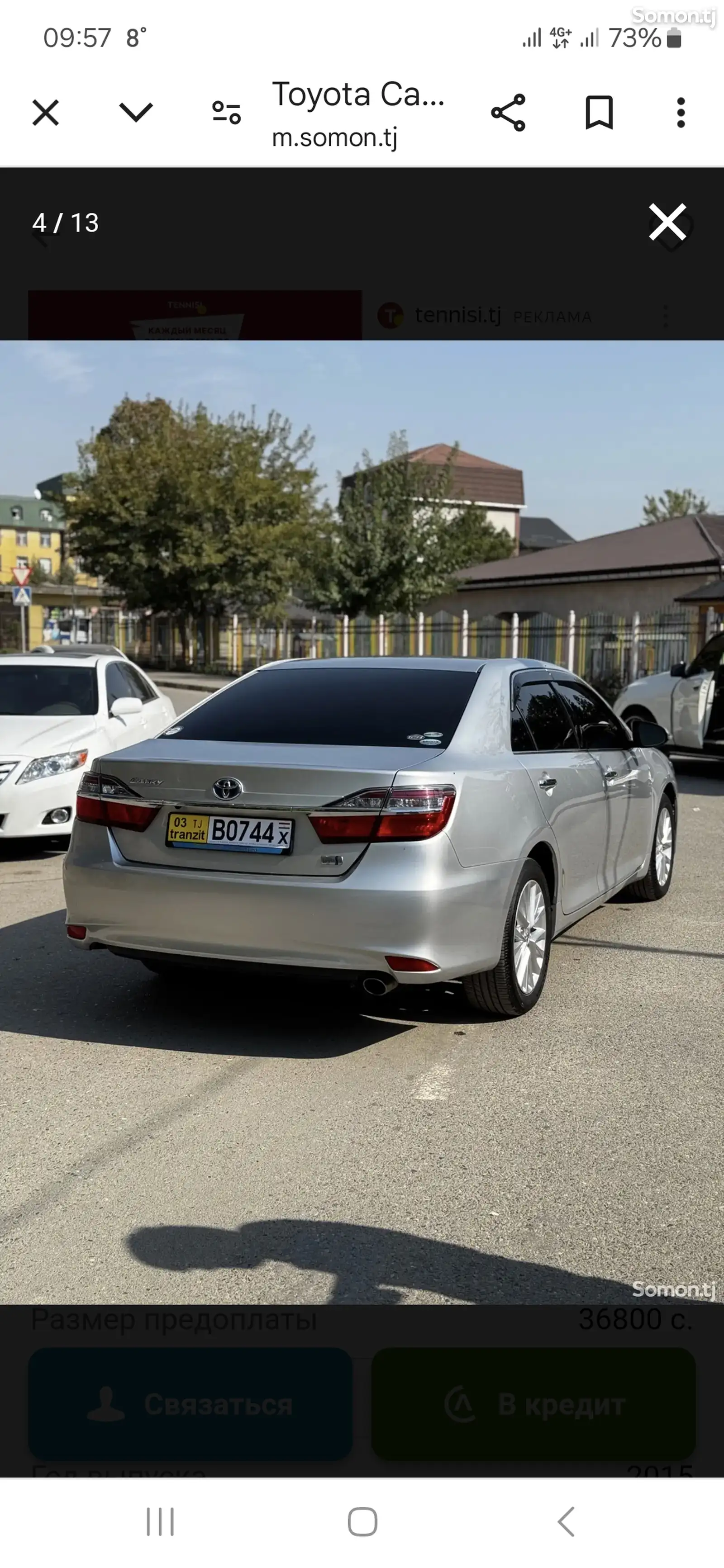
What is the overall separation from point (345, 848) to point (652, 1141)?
1499 millimetres

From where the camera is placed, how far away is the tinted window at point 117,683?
11516mm

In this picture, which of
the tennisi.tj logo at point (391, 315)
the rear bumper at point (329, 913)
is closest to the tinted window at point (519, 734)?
the rear bumper at point (329, 913)

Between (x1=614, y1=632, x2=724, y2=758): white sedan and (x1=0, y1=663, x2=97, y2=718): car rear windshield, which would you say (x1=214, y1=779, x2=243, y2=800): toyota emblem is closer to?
(x1=0, y1=663, x2=97, y2=718): car rear windshield

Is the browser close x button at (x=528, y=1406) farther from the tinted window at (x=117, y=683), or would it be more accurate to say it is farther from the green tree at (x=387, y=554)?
the green tree at (x=387, y=554)

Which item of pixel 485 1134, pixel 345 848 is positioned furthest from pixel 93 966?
pixel 485 1134

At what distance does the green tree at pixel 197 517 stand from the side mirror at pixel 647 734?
39.1 metres

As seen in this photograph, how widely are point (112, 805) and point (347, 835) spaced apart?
107 centimetres

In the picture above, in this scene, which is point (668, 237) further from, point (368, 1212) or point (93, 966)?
point (93, 966)

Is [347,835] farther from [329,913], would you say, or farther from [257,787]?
[257,787]

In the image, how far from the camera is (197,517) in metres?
47.8

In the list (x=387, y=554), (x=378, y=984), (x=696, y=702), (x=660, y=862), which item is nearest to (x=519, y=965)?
(x=378, y=984)

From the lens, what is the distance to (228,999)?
6.12m
